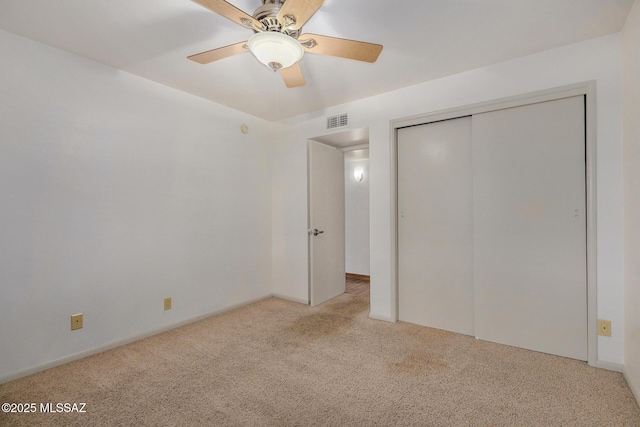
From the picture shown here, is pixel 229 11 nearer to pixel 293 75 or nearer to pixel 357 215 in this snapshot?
pixel 293 75

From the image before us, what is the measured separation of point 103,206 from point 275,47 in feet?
6.73

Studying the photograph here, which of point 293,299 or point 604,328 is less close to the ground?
point 604,328

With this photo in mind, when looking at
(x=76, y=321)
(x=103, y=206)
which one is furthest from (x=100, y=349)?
(x=103, y=206)

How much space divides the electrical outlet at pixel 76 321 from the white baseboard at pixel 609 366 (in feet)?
13.1

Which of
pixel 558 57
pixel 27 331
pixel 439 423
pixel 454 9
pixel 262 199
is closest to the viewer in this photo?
pixel 439 423

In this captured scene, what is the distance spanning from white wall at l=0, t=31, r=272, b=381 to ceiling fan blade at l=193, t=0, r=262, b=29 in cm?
171

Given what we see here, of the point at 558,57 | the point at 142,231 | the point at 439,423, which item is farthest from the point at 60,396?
the point at 558,57

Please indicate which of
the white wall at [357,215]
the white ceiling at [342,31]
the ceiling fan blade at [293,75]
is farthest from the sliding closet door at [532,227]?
the white wall at [357,215]

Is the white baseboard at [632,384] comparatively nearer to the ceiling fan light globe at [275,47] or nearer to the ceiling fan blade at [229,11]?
the ceiling fan light globe at [275,47]

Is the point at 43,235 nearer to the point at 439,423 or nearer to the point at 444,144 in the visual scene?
the point at 439,423

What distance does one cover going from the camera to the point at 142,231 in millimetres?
2840

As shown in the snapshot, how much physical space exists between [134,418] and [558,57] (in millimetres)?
3841

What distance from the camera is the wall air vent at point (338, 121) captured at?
3.51m

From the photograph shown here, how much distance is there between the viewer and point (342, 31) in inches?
82.7
